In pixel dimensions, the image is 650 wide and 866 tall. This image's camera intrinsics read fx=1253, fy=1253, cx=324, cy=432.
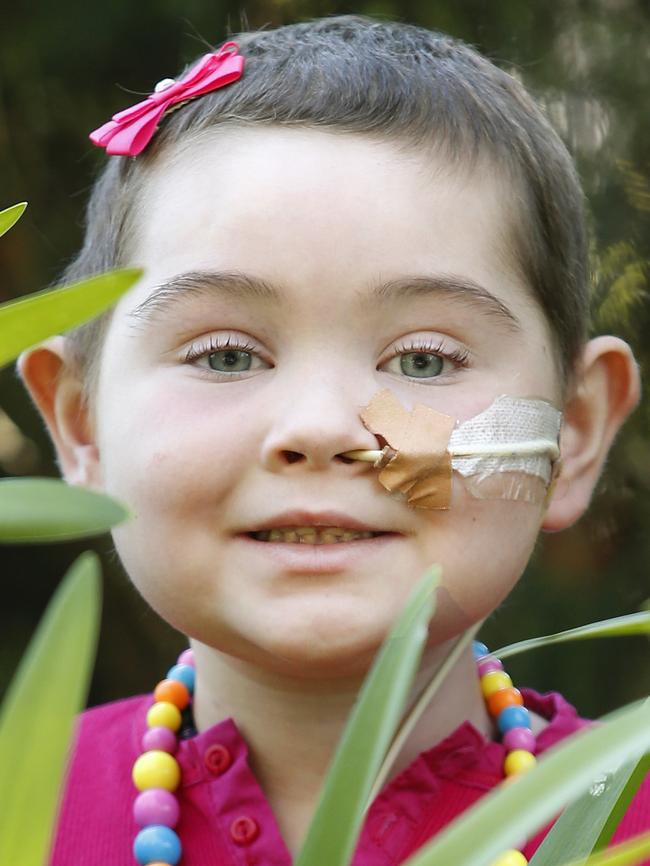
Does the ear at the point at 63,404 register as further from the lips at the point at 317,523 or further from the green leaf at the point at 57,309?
the green leaf at the point at 57,309

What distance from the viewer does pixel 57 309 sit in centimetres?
35

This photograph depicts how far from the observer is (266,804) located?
0.91m

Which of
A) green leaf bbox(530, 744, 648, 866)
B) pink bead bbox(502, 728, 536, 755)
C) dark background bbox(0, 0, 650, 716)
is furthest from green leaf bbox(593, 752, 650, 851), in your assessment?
dark background bbox(0, 0, 650, 716)

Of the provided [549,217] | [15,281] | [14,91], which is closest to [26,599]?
[15,281]

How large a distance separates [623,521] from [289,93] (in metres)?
0.96

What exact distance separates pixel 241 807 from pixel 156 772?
0.09m

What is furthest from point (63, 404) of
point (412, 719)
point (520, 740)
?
point (412, 719)

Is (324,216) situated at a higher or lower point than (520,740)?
higher

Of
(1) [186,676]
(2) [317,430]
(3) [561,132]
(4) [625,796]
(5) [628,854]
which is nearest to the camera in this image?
(5) [628,854]

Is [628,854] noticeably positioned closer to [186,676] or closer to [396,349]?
[396,349]

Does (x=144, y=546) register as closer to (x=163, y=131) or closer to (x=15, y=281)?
(x=163, y=131)

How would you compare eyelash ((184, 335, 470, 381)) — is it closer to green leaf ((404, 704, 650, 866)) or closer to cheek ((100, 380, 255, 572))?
cheek ((100, 380, 255, 572))

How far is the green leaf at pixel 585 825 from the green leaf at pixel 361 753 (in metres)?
0.15

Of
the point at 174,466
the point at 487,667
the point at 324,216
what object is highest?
the point at 324,216
